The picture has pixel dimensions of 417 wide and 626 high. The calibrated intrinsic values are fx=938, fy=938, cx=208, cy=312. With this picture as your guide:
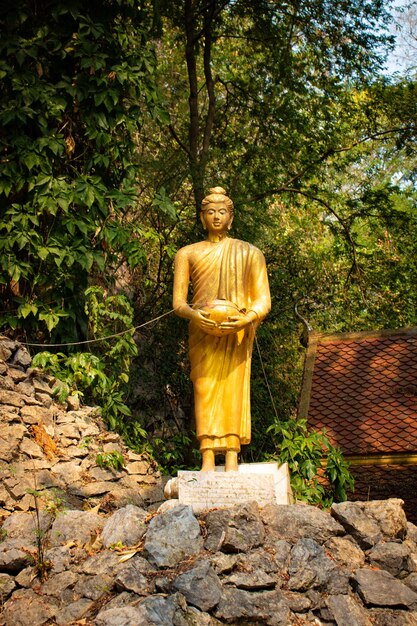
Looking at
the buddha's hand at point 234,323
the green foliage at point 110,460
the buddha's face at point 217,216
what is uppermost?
the buddha's face at point 217,216

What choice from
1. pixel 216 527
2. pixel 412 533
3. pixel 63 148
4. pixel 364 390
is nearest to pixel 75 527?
pixel 216 527

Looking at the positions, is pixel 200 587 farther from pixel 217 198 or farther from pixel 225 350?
pixel 217 198

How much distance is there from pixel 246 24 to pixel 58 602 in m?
12.1

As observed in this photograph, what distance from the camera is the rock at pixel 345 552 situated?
24.2 ft

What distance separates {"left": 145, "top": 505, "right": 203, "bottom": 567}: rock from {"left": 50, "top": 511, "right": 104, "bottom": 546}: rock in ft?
1.95

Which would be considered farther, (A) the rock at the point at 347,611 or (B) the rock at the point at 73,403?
(B) the rock at the point at 73,403

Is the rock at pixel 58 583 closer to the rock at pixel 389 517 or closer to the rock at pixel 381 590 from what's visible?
the rock at pixel 381 590

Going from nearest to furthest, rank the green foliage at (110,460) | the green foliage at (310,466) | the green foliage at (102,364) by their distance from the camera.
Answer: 1. the green foliage at (310,466)
2. the green foliage at (110,460)
3. the green foliage at (102,364)

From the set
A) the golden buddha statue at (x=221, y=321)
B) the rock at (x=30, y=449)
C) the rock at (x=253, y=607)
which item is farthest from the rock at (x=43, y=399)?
the rock at (x=253, y=607)

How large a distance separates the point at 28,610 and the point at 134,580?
0.78 metres

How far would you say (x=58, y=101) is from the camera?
1134 cm

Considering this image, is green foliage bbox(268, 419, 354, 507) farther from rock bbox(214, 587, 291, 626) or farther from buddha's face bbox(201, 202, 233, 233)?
rock bbox(214, 587, 291, 626)

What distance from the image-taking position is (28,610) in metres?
6.75

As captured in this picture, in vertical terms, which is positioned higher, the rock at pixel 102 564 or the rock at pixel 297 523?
the rock at pixel 297 523
